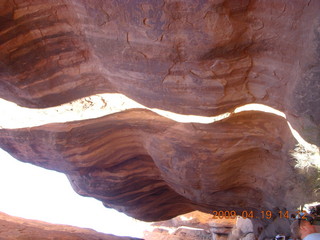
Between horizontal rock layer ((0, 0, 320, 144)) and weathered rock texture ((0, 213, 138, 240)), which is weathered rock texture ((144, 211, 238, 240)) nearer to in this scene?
weathered rock texture ((0, 213, 138, 240))

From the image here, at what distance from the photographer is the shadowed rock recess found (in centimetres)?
337

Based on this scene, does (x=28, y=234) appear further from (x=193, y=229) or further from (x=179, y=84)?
(x=193, y=229)

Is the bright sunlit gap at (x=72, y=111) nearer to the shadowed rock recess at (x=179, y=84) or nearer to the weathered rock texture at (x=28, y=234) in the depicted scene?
the shadowed rock recess at (x=179, y=84)

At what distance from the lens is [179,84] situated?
165 inches

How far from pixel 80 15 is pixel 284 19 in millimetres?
2516

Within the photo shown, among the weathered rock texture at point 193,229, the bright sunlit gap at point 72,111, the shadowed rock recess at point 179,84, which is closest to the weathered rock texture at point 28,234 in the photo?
the shadowed rock recess at point 179,84

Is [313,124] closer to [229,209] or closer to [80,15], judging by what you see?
[80,15]

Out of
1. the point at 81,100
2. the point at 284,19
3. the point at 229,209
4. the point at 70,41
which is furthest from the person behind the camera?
the point at 229,209

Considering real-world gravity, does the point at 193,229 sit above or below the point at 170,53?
below

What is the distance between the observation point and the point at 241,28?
11.3 feet

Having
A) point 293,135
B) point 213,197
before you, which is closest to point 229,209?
point 213,197

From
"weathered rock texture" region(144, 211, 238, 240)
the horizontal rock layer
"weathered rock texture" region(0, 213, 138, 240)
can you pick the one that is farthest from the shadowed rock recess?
"weathered rock texture" region(144, 211, 238, 240)

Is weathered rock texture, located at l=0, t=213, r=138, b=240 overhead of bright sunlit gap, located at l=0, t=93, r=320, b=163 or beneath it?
beneath

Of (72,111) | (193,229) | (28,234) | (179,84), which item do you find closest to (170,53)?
(179,84)
